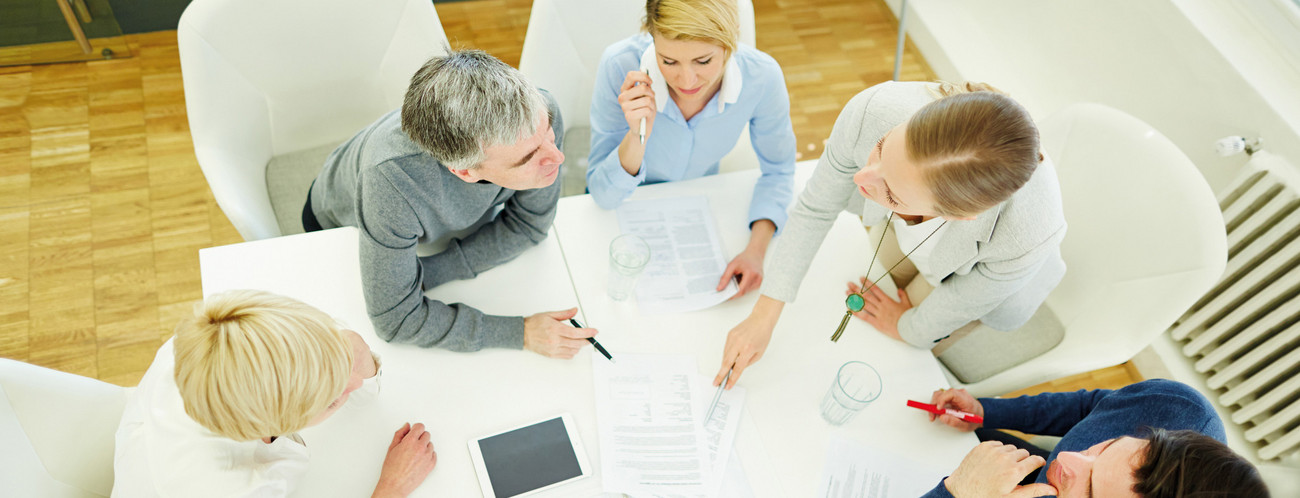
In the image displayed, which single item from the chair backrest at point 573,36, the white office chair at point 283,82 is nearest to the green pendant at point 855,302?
the chair backrest at point 573,36

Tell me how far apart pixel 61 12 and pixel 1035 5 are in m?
3.95

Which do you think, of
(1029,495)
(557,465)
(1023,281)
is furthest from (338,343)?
(1023,281)

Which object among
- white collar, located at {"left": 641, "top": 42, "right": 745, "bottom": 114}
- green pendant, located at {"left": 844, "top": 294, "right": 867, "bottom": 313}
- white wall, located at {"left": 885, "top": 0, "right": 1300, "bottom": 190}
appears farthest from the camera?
white wall, located at {"left": 885, "top": 0, "right": 1300, "bottom": 190}

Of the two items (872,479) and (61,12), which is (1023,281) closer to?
(872,479)

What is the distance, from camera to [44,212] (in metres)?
2.70

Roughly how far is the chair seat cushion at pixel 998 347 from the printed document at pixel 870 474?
57cm

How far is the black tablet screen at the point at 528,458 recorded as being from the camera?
1451mm

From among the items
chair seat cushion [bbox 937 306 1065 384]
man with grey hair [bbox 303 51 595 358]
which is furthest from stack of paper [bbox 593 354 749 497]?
chair seat cushion [bbox 937 306 1065 384]

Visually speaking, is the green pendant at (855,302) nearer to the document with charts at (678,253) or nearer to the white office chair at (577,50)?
the document with charts at (678,253)

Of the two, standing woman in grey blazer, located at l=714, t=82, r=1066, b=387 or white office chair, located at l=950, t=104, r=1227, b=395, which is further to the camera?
white office chair, located at l=950, t=104, r=1227, b=395

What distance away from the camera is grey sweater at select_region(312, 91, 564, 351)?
1.51m

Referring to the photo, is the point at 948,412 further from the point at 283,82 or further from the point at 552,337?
the point at 283,82

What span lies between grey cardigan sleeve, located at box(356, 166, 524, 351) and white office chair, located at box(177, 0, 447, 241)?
52 cm

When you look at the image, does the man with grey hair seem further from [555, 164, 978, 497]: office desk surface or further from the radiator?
the radiator
